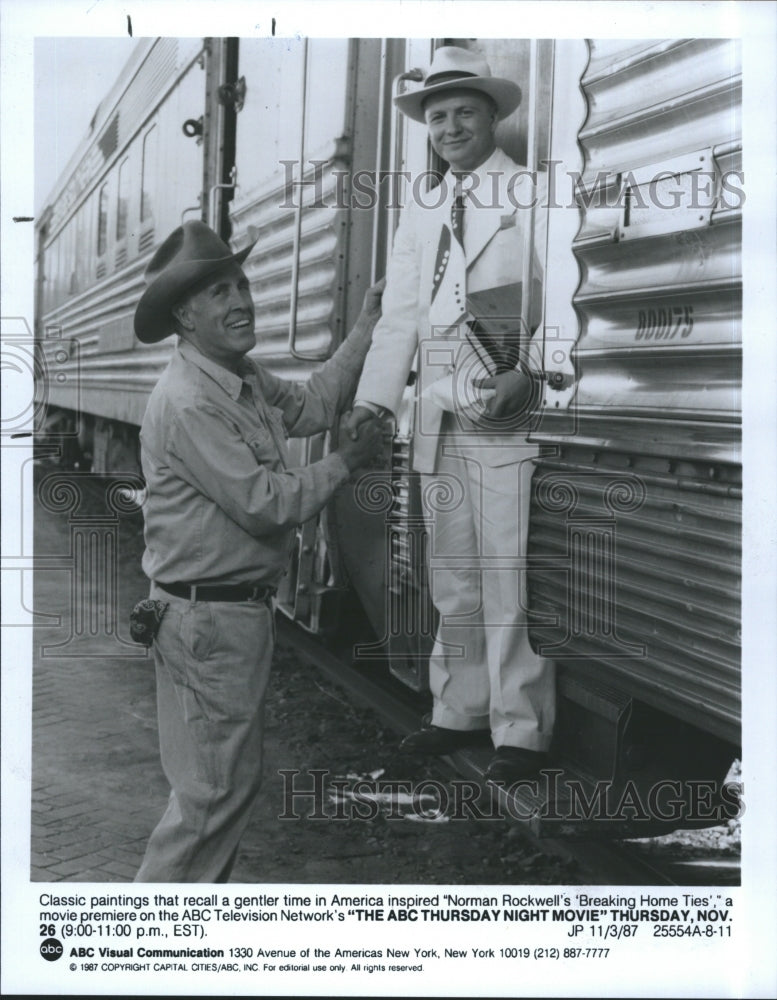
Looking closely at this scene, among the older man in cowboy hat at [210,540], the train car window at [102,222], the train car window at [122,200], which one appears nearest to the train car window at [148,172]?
the train car window at [122,200]

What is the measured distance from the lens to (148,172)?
5719 mm

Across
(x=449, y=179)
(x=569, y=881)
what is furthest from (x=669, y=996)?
(x=449, y=179)

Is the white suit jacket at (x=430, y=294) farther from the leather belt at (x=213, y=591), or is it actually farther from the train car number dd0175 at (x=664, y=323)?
the leather belt at (x=213, y=591)

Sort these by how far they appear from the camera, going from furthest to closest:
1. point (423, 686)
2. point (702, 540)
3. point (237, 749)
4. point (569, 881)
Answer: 1. point (423, 686)
2. point (569, 881)
3. point (237, 749)
4. point (702, 540)

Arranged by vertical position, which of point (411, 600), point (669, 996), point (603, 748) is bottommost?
point (669, 996)

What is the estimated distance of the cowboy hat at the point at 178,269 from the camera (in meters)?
2.90

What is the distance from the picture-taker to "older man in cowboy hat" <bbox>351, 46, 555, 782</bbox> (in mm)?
3119

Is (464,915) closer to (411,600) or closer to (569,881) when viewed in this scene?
(569,881)

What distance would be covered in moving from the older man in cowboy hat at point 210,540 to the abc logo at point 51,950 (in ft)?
0.87

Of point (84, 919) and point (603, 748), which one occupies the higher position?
point (603, 748)

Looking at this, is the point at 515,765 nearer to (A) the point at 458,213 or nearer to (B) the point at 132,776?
(B) the point at 132,776

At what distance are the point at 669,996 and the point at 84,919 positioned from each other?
1.47 meters

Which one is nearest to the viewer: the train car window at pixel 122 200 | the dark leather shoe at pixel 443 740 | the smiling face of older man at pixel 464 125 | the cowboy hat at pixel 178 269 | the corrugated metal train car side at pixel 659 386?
the corrugated metal train car side at pixel 659 386

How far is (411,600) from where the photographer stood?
3.68 meters
